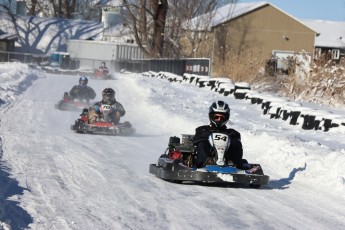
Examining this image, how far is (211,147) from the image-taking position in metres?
10.2

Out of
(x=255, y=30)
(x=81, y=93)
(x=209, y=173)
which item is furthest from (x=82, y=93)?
(x=255, y=30)

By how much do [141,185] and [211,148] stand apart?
1163mm

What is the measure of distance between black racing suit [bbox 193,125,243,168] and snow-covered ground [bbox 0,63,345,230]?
0.36 metres

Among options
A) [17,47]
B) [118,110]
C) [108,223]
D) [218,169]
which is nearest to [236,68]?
[118,110]

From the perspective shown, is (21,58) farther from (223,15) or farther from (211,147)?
(211,147)

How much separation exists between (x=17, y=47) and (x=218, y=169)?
71.6 m

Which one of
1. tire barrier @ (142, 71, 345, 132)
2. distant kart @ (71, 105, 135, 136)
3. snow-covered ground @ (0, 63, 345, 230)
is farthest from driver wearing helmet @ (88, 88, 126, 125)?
tire barrier @ (142, 71, 345, 132)

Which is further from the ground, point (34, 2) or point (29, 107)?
point (34, 2)

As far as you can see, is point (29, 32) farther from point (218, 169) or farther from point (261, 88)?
point (218, 169)

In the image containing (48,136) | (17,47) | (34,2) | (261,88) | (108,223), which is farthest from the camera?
(34,2)

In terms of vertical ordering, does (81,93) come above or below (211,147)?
below

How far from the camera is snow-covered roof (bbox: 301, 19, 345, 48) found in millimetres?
75250

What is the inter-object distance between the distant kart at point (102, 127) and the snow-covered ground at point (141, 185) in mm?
265

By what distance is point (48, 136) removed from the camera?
48.7 ft
